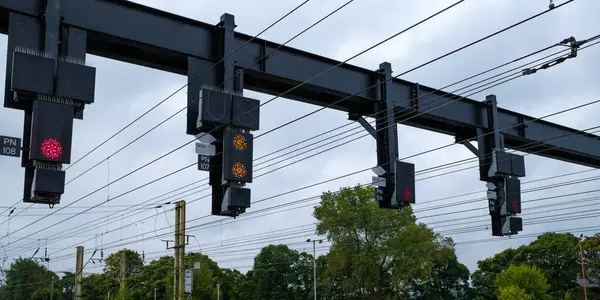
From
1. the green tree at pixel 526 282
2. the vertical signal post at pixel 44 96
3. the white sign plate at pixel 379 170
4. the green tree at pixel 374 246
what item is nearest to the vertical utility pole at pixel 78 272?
the green tree at pixel 374 246

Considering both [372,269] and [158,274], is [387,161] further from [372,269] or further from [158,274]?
[158,274]

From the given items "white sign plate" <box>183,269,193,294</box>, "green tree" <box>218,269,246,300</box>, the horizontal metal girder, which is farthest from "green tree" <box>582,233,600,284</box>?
the horizontal metal girder

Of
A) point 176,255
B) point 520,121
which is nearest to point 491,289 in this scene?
point 176,255

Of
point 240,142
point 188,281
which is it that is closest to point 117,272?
point 188,281

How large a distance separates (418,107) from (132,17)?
6.38 meters

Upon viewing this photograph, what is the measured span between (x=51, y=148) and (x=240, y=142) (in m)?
2.97

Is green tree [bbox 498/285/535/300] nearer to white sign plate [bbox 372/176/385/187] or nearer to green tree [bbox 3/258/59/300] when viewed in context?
white sign plate [bbox 372/176/385/187]

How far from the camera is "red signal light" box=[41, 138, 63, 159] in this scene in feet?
30.1

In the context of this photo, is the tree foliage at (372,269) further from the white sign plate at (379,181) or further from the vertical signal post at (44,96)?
the vertical signal post at (44,96)

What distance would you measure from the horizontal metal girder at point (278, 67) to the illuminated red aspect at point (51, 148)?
90.9 inches

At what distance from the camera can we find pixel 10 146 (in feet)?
30.5

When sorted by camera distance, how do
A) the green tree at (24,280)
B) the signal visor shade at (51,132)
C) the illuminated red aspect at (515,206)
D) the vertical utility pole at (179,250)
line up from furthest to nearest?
1. the green tree at (24,280)
2. the vertical utility pole at (179,250)
3. the illuminated red aspect at (515,206)
4. the signal visor shade at (51,132)

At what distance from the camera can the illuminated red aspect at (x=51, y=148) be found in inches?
361

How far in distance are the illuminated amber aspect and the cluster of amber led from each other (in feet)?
0.93
